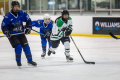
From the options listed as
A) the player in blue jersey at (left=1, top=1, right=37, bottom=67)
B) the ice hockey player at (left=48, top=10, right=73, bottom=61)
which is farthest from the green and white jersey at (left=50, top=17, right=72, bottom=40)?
the player in blue jersey at (left=1, top=1, right=37, bottom=67)

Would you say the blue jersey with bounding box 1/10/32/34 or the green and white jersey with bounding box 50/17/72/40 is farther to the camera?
the green and white jersey with bounding box 50/17/72/40

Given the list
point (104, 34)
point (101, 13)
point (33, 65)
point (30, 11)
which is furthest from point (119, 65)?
point (30, 11)

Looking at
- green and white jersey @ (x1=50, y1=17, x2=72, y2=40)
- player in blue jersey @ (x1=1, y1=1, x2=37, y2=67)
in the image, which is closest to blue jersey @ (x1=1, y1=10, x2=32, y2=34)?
player in blue jersey @ (x1=1, y1=1, x2=37, y2=67)

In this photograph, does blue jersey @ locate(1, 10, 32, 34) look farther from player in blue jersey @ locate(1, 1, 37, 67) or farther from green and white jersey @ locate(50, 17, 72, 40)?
green and white jersey @ locate(50, 17, 72, 40)

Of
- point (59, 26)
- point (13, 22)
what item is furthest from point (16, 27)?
point (59, 26)

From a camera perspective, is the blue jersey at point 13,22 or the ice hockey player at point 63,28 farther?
the ice hockey player at point 63,28

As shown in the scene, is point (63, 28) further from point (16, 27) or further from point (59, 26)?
point (16, 27)

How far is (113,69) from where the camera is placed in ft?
11.9

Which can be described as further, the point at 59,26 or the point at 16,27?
the point at 59,26

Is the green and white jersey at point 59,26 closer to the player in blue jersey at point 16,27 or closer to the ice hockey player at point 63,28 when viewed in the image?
the ice hockey player at point 63,28

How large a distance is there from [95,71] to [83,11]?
24.0ft

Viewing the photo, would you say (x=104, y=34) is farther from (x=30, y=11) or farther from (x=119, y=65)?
(x=119, y=65)

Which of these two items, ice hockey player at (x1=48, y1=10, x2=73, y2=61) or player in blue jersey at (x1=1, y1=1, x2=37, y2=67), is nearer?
player in blue jersey at (x1=1, y1=1, x2=37, y2=67)

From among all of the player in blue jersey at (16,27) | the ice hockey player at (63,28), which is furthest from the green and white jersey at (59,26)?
the player in blue jersey at (16,27)
